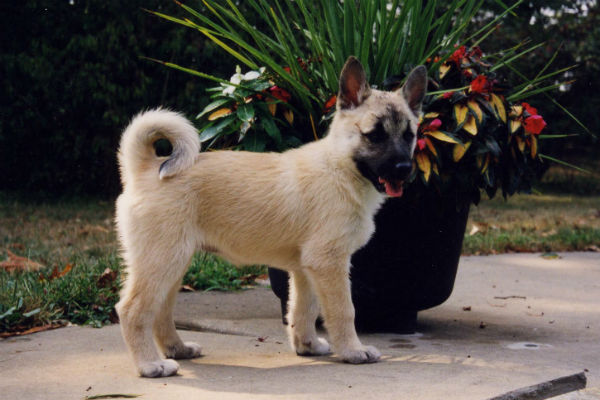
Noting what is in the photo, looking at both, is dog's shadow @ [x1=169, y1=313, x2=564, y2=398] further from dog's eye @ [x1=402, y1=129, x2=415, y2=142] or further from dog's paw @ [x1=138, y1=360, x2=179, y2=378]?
dog's eye @ [x1=402, y1=129, x2=415, y2=142]

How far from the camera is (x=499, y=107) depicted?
436 centimetres

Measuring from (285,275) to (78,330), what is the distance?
128 centimetres

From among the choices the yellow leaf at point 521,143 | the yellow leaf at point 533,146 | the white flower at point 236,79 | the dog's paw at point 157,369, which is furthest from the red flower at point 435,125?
the dog's paw at point 157,369

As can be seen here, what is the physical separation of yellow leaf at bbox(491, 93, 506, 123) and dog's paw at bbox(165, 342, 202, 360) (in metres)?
2.22

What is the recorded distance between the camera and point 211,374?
135 inches

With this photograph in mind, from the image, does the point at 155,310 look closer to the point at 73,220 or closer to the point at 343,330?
the point at 343,330

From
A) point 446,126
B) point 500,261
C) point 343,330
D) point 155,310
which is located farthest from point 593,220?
point 155,310

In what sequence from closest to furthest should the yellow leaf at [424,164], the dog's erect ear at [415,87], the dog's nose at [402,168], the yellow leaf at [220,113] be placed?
the dog's nose at [402,168], the dog's erect ear at [415,87], the yellow leaf at [424,164], the yellow leaf at [220,113]

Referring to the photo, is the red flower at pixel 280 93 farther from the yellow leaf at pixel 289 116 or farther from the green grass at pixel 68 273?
the green grass at pixel 68 273

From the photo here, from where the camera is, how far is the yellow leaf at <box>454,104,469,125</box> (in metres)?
4.19

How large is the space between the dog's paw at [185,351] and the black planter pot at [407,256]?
1.05 meters

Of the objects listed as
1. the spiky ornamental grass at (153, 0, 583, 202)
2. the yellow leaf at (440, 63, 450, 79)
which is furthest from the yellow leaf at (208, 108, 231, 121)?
the yellow leaf at (440, 63, 450, 79)

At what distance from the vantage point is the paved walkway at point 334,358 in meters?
3.15

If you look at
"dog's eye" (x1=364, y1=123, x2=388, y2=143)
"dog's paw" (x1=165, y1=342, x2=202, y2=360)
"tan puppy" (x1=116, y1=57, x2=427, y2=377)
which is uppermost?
"dog's eye" (x1=364, y1=123, x2=388, y2=143)
